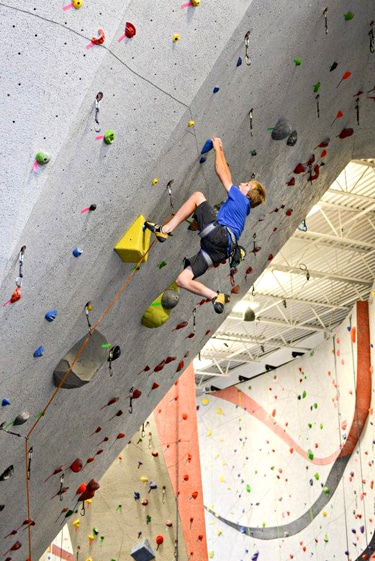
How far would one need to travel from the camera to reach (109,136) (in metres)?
2.65

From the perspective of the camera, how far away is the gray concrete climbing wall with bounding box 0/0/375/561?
2377mm

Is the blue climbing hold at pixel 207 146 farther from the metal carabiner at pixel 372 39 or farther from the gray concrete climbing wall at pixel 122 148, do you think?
the metal carabiner at pixel 372 39

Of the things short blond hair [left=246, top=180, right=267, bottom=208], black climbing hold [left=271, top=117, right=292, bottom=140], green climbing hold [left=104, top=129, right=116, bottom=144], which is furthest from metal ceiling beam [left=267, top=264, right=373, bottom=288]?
green climbing hold [left=104, top=129, right=116, bottom=144]

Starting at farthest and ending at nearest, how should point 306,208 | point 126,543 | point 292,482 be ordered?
point 292,482 → point 126,543 → point 306,208

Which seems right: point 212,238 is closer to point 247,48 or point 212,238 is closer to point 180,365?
point 247,48

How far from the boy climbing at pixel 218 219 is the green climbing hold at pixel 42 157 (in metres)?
0.84

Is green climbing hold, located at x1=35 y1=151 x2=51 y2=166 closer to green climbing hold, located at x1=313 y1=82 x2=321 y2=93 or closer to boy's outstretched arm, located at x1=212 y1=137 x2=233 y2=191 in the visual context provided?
boy's outstretched arm, located at x1=212 y1=137 x2=233 y2=191

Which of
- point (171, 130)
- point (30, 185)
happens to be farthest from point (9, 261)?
point (171, 130)

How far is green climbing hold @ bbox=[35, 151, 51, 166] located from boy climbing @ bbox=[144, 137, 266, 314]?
84 centimetres

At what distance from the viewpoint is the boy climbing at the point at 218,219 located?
3.25 m

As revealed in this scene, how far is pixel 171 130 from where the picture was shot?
296 cm

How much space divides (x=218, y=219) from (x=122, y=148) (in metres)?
0.69

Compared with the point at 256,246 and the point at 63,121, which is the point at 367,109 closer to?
the point at 256,246

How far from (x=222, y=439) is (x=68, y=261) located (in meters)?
14.1
